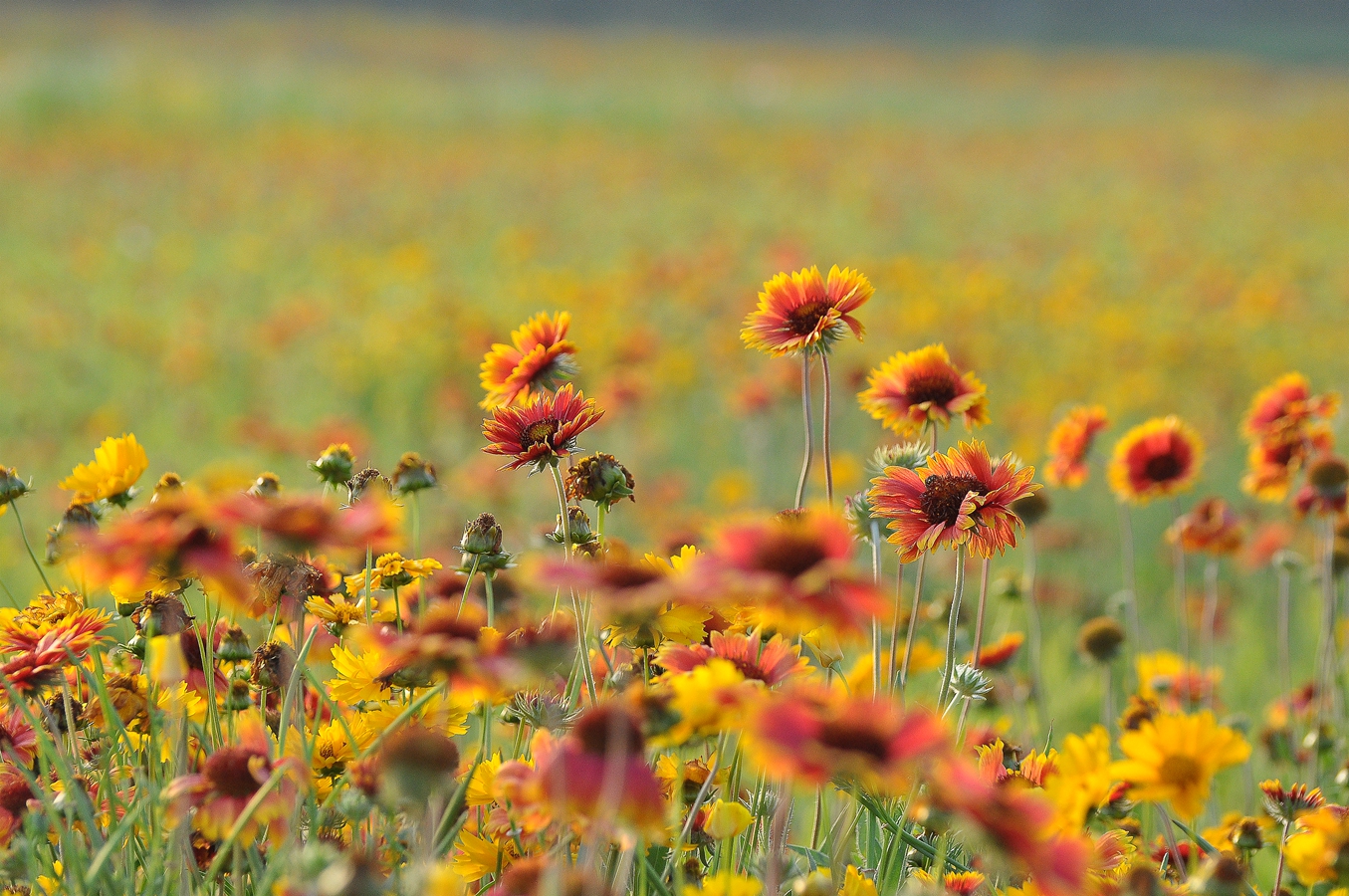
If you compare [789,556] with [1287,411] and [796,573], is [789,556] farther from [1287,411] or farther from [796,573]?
[1287,411]

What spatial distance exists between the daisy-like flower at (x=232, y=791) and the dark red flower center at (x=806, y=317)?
516 mm

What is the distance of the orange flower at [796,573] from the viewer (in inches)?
18.8

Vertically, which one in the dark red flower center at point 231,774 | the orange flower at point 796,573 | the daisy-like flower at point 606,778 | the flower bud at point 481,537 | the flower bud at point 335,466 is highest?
the orange flower at point 796,573

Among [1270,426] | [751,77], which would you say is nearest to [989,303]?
[1270,426]

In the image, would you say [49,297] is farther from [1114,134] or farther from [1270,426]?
[1114,134]

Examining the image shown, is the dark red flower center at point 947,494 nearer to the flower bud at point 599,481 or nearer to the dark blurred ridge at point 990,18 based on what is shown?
the flower bud at point 599,481

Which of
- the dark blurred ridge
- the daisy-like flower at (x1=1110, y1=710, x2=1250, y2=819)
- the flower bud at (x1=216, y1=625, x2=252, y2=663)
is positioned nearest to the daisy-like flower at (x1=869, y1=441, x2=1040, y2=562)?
the daisy-like flower at (x1=1110, y1=710, x2=1250, y2=819)

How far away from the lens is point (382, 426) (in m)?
3.16

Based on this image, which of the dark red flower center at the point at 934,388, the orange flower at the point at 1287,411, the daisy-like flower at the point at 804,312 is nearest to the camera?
the daisy-like flower at the point at 804,312

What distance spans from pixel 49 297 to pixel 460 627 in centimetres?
428

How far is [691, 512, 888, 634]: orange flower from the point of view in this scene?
48 cm

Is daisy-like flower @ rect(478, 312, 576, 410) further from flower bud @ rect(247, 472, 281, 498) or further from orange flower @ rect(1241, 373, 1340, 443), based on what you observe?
orange flower @ rect(1241, 373, 1340, 443)

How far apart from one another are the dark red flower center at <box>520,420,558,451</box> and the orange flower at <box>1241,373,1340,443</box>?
0.87 metres

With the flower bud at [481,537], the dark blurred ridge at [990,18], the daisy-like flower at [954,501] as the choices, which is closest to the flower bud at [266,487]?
the flower bud at [481,537]
